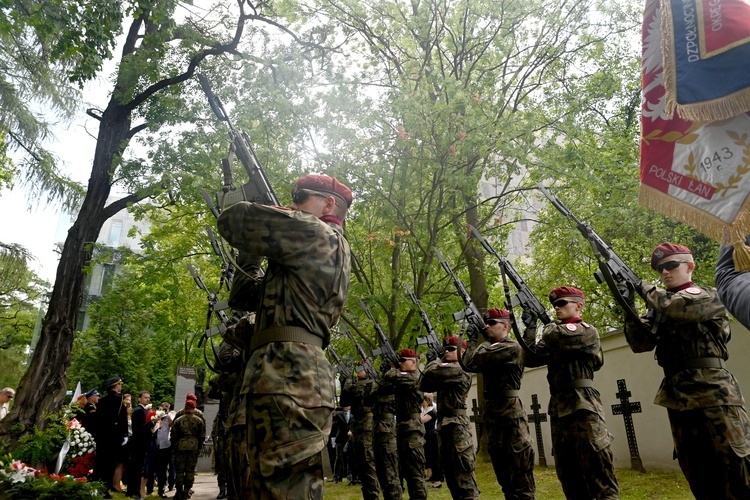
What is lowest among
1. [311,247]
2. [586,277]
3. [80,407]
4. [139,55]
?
[80,407]

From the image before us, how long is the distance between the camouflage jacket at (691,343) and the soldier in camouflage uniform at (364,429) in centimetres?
543

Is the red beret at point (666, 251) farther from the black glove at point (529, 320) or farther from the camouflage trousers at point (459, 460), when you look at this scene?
the camouflage trousers at point (459, 460)

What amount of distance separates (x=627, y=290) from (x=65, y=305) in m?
9.32

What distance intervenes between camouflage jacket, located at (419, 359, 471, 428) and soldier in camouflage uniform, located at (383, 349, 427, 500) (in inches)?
32.3

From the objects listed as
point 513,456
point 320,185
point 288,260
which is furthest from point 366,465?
point 288,260

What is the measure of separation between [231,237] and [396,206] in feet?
26.9

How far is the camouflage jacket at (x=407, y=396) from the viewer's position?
7906 millimetres

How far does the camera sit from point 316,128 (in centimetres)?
1102

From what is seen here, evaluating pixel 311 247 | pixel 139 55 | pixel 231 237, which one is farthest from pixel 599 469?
pixel 139 55

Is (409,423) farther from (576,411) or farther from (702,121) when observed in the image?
(702,121)

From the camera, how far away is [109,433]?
9.63m

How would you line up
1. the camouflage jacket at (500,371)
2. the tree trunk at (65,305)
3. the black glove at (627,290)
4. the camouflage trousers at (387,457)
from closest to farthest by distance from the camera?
the black glove at (627,290) → the camouflage jacket at (500,371) → the camouflage trousers at (387,457) → the tree trunk at (65,305)

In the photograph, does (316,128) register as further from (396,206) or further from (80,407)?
(80,407)

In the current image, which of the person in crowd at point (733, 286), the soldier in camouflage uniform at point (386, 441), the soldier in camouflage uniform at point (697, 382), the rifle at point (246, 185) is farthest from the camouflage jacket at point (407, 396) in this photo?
the person in crowd at point (733, 286)
